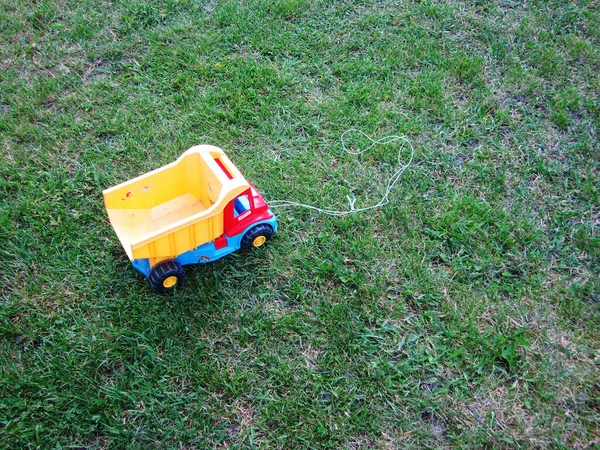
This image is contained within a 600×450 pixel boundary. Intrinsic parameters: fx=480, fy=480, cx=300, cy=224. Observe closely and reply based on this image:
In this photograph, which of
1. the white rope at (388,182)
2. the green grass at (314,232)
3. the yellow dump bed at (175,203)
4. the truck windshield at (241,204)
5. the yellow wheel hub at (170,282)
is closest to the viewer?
the green grass at (314,232)

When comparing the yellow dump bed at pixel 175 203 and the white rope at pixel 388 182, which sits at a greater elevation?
the yellow dump bed at pixel 175 203

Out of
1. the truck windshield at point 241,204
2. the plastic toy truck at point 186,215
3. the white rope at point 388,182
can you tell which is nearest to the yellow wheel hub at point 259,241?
the plastic toy truck at point 186,215

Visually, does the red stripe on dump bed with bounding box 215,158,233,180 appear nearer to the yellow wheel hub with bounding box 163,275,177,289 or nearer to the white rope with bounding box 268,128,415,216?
the white rope with bounding box 268,128,415,216

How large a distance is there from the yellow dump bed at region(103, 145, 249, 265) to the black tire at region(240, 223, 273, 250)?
0.54 ft

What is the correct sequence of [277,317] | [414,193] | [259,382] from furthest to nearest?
[414,193] < [277,317] < [259,382]

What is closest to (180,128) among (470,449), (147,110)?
(147,110)

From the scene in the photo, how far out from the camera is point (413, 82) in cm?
383

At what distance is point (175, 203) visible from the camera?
2777mm

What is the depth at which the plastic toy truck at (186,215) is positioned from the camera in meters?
2.46

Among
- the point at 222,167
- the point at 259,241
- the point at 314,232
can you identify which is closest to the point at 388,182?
the point at 314,232

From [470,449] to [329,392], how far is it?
69 centimetres

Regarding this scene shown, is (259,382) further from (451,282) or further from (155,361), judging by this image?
(451,282)

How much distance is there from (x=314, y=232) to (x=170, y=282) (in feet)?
3.00

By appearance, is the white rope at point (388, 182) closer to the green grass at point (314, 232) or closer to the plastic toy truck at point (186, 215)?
the green grass at point (314, 232)
